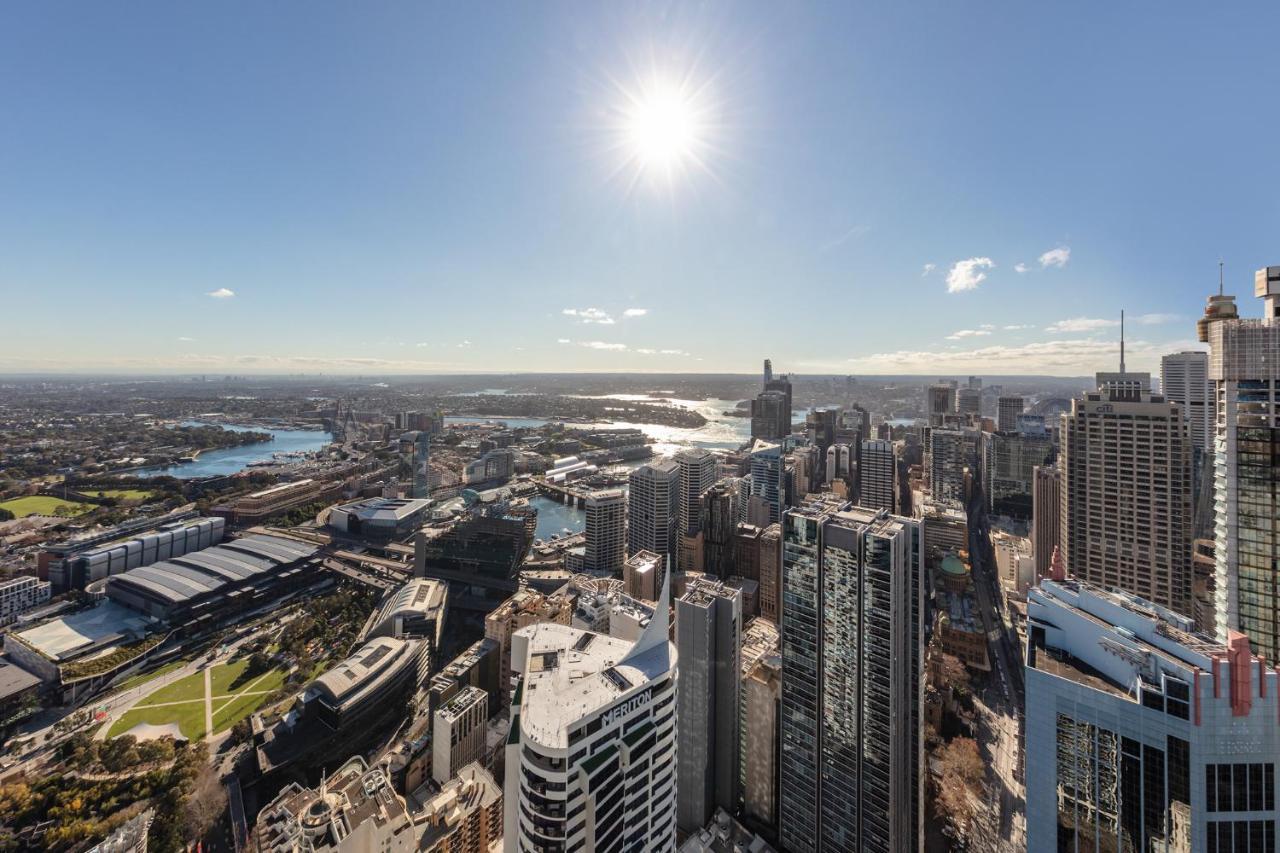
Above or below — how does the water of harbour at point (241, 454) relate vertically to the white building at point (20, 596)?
above

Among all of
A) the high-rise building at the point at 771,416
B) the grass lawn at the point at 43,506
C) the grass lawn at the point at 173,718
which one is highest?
the high-rise building at the point at 771,416

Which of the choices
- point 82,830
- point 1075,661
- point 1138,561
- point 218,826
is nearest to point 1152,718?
point 1075,661

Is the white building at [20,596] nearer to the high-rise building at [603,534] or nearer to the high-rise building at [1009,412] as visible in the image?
the high-rise building at [603,534]

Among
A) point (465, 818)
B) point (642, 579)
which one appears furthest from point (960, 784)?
point (465, 818)

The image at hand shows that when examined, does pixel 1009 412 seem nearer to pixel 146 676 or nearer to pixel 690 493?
pixel 690 493

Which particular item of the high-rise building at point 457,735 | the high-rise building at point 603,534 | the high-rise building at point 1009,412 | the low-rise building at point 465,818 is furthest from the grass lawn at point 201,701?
the high-rise building at point 1009,412

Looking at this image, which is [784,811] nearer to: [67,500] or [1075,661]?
[1075,661]

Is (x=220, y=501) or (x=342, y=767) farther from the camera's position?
(x=220, y=501)
